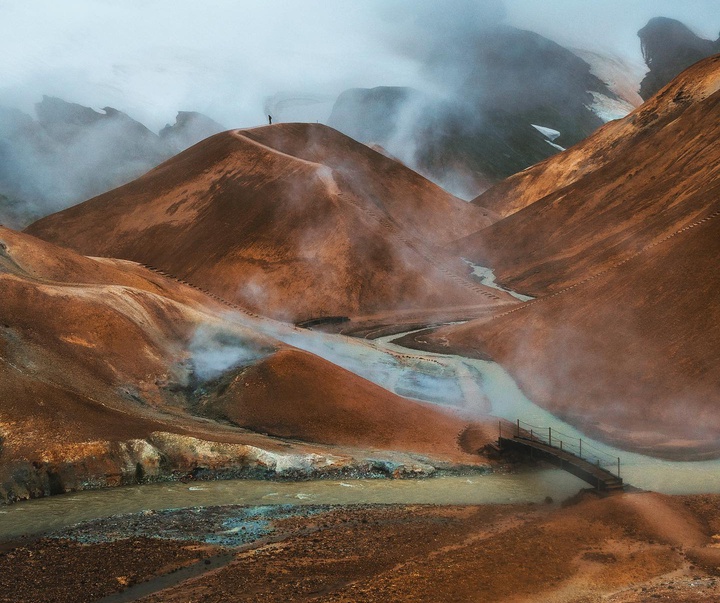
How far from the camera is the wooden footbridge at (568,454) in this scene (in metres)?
29.2

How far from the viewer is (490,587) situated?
69.6ft

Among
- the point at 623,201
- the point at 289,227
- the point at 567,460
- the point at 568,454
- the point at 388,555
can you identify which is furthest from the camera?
the point at 623,201

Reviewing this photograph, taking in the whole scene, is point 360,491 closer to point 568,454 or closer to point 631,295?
point 568,454

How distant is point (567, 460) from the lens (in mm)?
31578

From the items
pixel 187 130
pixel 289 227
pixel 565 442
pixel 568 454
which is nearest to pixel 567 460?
pixel 568 454

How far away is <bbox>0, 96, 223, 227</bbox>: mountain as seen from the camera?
134625 millimetres

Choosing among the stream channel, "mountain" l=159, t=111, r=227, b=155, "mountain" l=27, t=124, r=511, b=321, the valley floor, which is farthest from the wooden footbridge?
"mountain" l=159, t=111, r=227, b=155

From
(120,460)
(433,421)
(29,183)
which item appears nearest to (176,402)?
(120,460)

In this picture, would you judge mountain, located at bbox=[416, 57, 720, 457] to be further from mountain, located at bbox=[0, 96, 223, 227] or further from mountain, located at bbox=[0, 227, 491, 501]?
mountain, located at bbox=[0, 96, 223, 227]

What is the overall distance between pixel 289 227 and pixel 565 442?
2009 inches

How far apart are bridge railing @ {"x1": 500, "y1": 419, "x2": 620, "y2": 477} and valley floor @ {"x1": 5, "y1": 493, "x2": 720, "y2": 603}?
19.6ft

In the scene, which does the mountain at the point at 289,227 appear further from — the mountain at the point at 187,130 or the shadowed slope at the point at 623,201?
the mountain at the point at 187,130

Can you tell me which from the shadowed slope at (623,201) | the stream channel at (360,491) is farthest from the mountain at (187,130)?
the stream channel at (360,491)

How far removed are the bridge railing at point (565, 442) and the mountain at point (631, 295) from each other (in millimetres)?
1383
